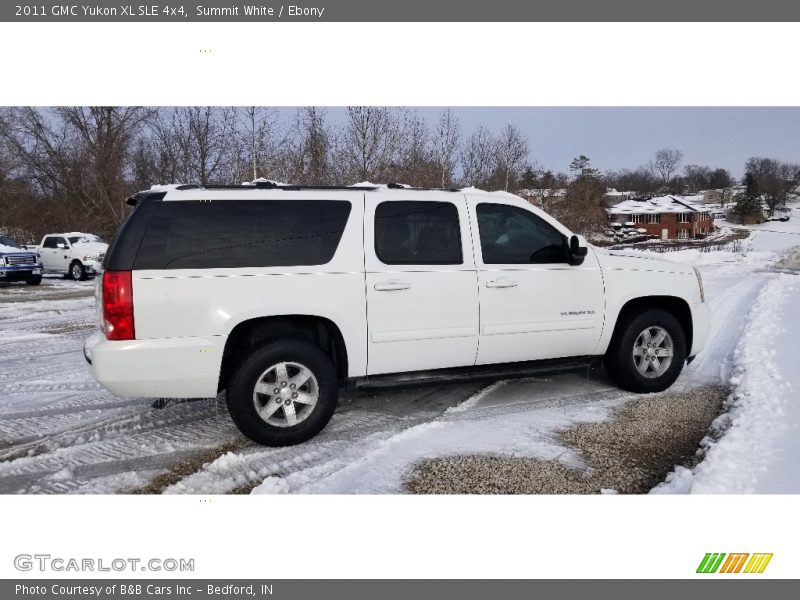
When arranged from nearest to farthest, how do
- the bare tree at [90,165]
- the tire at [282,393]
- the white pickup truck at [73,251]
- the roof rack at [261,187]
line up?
the tire at [282,393] → the roof rack at [261,187] → the bare tree at [90,165] → the white pickup truck at [73,251]

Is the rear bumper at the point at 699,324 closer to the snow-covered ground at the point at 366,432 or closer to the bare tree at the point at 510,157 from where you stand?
the snow-covered ground at the point at 366,432

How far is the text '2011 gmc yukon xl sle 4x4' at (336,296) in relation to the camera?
3898mm

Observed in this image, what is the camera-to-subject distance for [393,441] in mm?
4273

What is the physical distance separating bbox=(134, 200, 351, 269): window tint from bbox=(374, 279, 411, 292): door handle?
1.46ft

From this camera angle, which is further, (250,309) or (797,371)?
(797,371)

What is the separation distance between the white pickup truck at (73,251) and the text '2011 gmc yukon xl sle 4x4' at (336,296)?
1864cm

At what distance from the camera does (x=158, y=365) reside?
3889 mm

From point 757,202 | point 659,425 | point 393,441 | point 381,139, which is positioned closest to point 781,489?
point 659,425

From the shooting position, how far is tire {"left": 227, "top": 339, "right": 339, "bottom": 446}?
406cm

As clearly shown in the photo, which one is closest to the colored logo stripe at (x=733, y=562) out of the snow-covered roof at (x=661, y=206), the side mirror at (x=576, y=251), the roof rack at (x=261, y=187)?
the side mirror at (x=576, y=251)

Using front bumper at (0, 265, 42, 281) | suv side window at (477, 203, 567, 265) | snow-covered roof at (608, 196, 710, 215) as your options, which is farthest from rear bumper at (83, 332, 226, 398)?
snow-covered roof at (608, 196, 710, 215)

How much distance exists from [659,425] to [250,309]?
133 inches

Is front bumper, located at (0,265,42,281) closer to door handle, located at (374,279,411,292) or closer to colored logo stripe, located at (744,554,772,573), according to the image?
door handle, located at (374,279,411,292)

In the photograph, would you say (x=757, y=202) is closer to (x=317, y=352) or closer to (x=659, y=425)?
(x=659, y=425)
